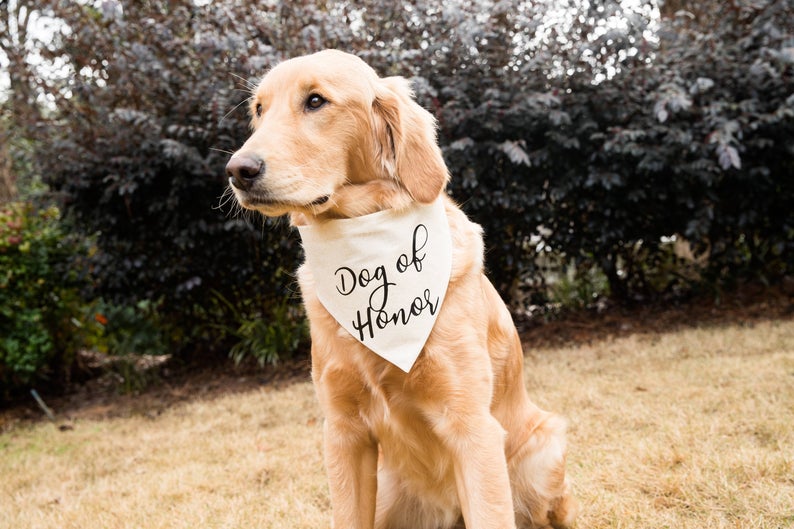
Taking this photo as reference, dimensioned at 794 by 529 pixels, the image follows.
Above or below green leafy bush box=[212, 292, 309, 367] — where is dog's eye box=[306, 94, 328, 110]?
above

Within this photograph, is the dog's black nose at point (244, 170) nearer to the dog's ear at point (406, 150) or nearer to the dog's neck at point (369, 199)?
the dog's neck at point (369, 199)

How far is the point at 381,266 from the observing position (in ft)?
6.62

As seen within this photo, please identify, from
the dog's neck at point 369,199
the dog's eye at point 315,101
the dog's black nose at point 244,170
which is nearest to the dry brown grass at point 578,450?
the dog's neck at point 369,199

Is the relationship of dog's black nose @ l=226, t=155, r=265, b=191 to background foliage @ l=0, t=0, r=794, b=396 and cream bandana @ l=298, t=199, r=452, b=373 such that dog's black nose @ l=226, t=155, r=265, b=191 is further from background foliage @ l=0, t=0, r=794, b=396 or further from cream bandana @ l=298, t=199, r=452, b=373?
background foliage @ l=0, t=0, r=794, b=396

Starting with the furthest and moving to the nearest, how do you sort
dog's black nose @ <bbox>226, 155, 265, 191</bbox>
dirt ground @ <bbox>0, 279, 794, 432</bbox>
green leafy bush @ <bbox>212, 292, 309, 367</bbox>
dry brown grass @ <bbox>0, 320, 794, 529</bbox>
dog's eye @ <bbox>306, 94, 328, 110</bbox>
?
green leafy bush @ <bbox>212, 292, 309, 367</bbox> < dirt ground @ <bbox>0, 279, 794, 432</bbox> < dry brown grass @ <bbox>0, 320, 794, 529</bbox> < dog's eye @ <bbox>306, 94, 328, 110</bbox> < dog's black nose @ <bbox>226, 155, 265, 191</bbox>

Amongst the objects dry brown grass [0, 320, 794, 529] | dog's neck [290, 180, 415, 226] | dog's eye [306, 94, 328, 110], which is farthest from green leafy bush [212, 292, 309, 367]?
dog's eye [306, 94, 328, 110]

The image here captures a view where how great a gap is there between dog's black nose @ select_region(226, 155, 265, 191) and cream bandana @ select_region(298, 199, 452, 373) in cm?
38

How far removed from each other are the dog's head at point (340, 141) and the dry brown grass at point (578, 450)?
1.36 metres

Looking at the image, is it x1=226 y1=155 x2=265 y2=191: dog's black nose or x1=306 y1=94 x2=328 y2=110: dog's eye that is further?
x1=306 y1=94 x2=328 y2=110: dog's eye

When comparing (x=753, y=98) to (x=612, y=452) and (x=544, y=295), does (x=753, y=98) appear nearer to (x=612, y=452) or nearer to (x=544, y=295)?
(x=544, y=295)

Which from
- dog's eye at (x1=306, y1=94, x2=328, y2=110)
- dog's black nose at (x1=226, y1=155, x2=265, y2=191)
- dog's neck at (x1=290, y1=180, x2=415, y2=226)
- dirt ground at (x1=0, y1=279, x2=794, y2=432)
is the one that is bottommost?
dirt ground at (x1=0, y1=279, x2=794, y2=432)

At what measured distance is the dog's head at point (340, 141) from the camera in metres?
1.73

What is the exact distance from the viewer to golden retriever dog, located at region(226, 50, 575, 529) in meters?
1.73

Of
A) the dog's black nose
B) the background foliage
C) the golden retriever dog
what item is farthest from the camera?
the background foliage
